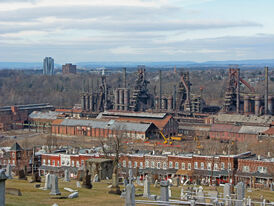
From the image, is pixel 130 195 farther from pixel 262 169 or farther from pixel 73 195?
pixel 262 169

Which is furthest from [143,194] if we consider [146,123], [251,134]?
[146,123]

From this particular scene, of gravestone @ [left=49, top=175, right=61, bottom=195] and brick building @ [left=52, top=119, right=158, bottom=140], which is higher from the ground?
gravestone @ [left=49, top=175, right=61, bottom=195]

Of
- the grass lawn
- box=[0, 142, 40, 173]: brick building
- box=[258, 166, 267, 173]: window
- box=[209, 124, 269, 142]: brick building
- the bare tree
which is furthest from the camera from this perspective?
box=[209, 124, 269, 142]: brick building

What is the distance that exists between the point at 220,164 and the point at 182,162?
3413 millimetres

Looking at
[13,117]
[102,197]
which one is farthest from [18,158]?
[13,117]

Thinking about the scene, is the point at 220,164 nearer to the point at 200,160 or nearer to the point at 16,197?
the point at 200,160

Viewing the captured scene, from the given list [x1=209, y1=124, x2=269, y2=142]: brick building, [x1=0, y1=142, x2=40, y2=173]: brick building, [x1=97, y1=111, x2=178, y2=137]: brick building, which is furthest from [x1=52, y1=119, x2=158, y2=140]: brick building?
[x1=0, y1=142, x2=40, y2=173]: brick building

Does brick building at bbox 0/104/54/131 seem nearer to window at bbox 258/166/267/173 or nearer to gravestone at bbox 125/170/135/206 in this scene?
window at bbox 258/166/267/173

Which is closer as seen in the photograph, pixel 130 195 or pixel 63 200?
pixel 130 195

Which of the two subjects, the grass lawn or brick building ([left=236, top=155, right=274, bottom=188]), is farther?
brick building ([left=236, top=155, right=274, bottom=188])

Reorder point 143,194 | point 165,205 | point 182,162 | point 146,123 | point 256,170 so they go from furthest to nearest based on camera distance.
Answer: point 146,123
point 182,162
point 256,170
point 143,194
point 165,205

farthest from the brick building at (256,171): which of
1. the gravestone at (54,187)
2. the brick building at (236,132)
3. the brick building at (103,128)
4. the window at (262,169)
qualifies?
the brick building at (103,128)

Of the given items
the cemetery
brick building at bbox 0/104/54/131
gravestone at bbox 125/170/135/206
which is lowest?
brick building at bbox 0/104/54/131

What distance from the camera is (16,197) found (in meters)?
22.5
